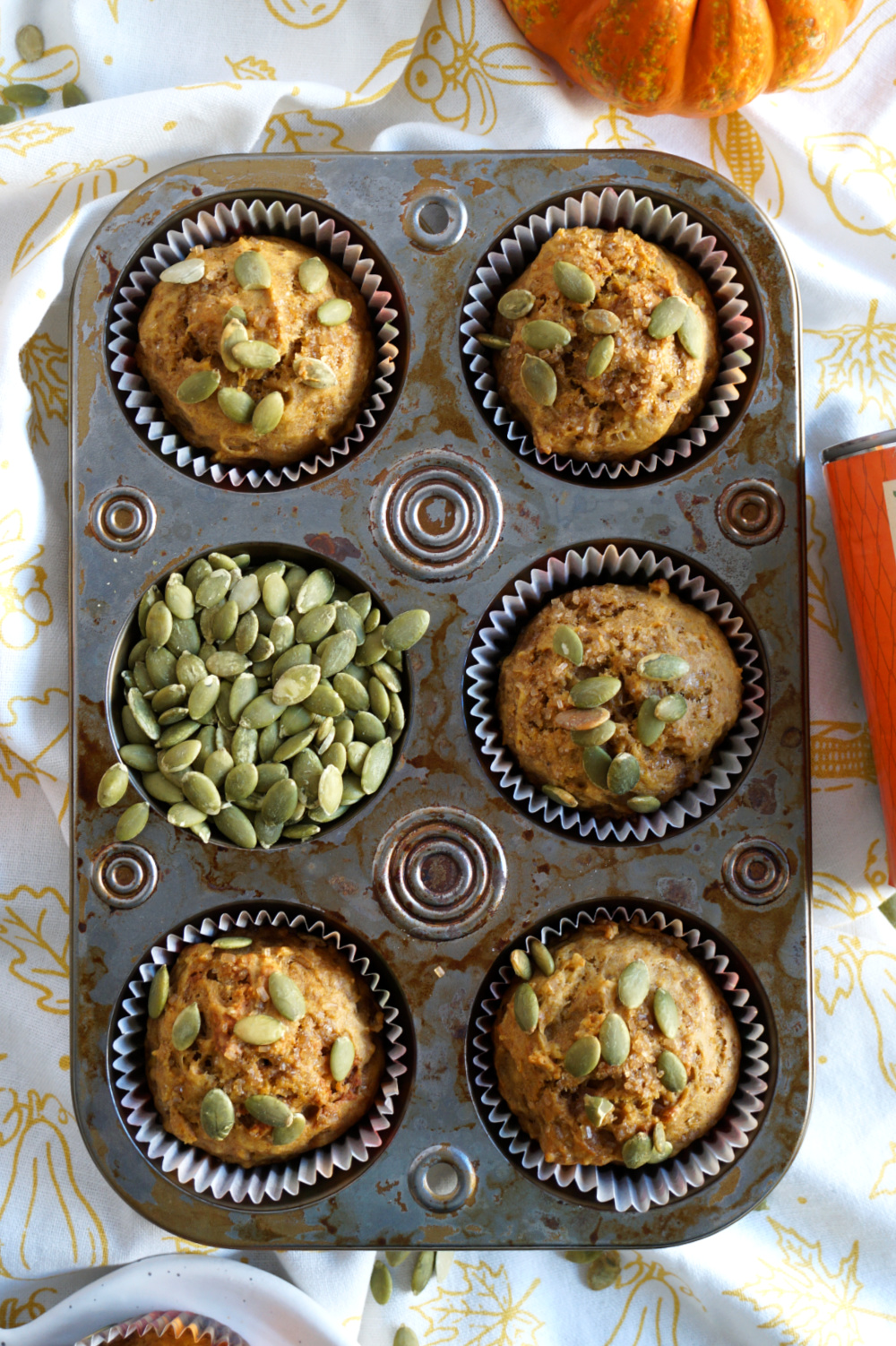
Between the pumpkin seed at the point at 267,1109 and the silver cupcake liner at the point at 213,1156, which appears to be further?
the silver cupcake liner at the point at 213,1156

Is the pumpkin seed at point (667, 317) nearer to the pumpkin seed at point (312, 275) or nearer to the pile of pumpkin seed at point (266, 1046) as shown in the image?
the pumpkin seed at point (312, 275)

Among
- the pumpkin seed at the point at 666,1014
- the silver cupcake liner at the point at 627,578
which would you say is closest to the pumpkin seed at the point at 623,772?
the silver cupcake liner at the point at 627,578

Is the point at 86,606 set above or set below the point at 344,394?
below

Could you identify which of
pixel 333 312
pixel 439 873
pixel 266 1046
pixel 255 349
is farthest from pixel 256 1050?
pixel 333 312

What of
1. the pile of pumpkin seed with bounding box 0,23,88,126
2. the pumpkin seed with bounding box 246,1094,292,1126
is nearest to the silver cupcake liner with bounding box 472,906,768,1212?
the pumpkin seed with bounding box 246,1094,292,1126

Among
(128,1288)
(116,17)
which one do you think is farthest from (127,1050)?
(116,17)

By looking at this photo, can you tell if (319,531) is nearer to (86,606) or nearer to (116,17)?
(86,606)

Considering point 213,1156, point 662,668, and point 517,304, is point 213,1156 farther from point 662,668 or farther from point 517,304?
point 517,304
